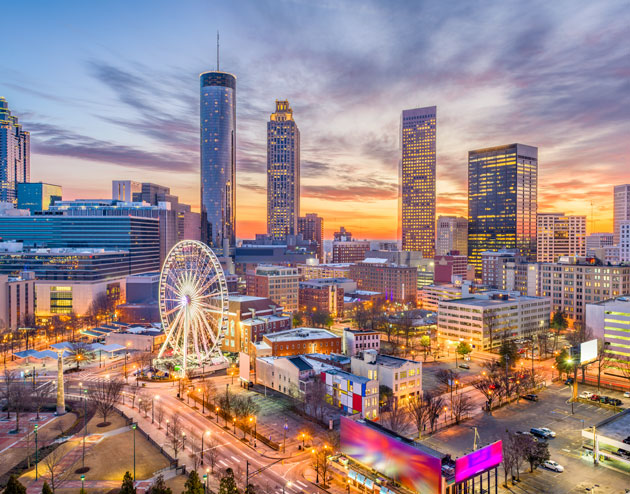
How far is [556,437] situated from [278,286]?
9992 cm

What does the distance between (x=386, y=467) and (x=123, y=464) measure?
27.7 metres

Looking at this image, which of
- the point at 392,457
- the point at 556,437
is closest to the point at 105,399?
the point at 392,457

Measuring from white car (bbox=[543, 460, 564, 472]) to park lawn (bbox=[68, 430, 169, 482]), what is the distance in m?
39.0

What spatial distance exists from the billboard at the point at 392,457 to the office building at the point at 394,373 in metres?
21.6

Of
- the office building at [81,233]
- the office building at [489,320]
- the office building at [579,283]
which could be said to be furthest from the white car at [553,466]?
the office building at [81,233]

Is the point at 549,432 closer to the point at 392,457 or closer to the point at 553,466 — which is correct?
the point at 553,466

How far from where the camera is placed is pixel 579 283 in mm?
130375

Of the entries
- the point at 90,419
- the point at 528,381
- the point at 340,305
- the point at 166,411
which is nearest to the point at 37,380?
the point at 90,419

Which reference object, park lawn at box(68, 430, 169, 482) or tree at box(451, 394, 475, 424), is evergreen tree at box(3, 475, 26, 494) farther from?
tree at box(451, 394, 475, 424)

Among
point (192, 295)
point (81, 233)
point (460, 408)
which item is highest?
point (81, 233)

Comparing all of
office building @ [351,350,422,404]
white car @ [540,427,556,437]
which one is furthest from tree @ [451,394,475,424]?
→ white car @ [540,427,556,437]

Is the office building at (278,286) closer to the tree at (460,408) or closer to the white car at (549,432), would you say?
the tree at (460,408)

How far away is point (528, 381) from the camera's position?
71.2m

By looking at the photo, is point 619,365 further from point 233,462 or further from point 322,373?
point 233,462
